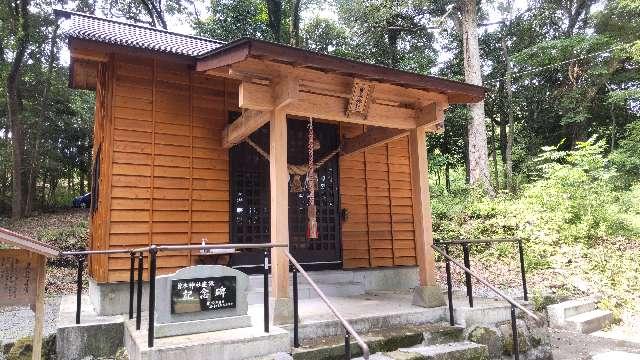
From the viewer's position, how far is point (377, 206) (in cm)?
888

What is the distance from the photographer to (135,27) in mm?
8570

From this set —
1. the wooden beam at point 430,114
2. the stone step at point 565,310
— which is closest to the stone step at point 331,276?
the wooden beam at point 430,114

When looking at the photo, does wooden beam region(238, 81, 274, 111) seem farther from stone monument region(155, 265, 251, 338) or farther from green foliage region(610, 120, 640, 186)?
green foliage region(610, 120, 640, 186)

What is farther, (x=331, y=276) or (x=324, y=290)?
(x=331, y=276)

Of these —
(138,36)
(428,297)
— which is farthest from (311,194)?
(138,36)

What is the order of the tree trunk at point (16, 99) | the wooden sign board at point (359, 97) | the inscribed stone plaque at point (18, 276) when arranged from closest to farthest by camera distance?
the inscribed stone plaque at point (18, 276), the wooden sign board at point (359, 97), the tree trunk at point (16, 99)

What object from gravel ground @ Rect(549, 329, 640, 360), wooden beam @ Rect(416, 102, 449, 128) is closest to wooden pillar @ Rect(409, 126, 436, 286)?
wooden beam @ Rect(416, 102, 449, 128)

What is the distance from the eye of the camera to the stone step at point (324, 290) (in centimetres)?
690

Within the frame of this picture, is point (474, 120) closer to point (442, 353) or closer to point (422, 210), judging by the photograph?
point (422, 210)

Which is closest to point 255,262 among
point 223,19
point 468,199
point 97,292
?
point 97,292

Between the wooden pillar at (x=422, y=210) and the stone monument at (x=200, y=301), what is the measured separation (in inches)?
112

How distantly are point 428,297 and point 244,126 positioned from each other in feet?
12.3

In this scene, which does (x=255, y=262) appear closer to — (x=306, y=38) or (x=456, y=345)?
(x=456, y=345)

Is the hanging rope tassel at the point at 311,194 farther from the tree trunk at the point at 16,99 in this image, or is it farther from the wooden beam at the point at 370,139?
the tree trunk at the point at 16,99
